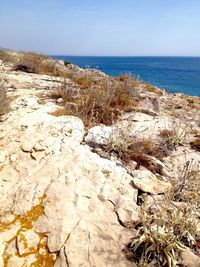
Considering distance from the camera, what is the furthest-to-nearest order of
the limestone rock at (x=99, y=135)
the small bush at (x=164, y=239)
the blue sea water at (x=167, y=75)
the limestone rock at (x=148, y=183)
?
the blue sea water at (x=167, y=75), the limestone rock at (x=99, y=135), the limestone rock at (x=148, y=183), the small bush at (x=164, y=239)

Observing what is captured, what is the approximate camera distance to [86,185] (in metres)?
3.68

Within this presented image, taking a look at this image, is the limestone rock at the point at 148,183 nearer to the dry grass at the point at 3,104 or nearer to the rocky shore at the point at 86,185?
the rocky shore at the point at 86,185

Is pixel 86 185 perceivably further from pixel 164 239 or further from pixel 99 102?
pixel 99 102

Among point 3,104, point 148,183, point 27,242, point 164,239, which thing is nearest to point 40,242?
point 27,242

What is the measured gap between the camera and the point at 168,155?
476 cm

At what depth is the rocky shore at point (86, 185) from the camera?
2834 mm

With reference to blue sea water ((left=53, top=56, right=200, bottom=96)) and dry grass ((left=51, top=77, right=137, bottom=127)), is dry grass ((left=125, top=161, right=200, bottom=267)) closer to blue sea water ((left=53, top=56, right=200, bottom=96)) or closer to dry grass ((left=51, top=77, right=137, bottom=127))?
dry grass ((left=51, top=77, right=137, bottom=127))

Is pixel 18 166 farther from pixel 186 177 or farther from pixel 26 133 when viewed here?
pixel 186 177

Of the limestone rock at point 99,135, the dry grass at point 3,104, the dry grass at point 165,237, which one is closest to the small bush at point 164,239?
the dry grass at point 165,237

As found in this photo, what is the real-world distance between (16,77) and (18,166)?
604 centimetres

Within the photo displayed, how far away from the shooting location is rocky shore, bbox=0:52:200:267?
283 centimetres

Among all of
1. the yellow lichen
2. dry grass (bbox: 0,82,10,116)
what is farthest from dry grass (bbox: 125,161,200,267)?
dry grass (bbox: 0,82,10,116)

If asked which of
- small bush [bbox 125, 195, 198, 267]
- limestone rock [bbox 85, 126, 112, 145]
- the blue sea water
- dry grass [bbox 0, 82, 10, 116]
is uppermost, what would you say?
dry grass [bbox 0, 82, 10, 116]

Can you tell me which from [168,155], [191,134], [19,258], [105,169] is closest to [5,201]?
[19,258]
